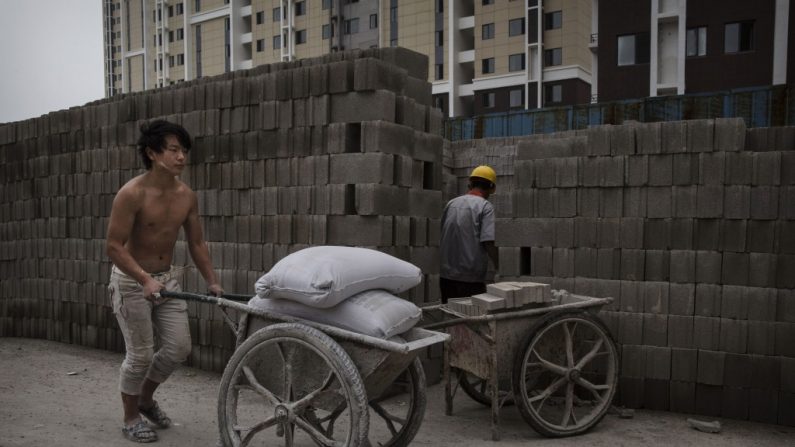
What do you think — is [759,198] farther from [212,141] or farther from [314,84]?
[212,141]

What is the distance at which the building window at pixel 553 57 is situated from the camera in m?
32.5

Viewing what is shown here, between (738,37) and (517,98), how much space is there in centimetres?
1217

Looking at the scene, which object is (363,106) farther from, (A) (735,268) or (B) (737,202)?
(A) (735,268)

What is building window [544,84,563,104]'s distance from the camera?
108ft

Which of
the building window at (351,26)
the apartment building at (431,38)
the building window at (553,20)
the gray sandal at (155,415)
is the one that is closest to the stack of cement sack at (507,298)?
the gray sandal at (155,415)

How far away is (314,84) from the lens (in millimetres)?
5418

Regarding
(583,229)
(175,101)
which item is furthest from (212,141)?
(583,229)

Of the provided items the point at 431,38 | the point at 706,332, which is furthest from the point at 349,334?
the point at 431,38

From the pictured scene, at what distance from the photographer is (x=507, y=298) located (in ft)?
13.9

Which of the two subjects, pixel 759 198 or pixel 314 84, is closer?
pixel 759 198

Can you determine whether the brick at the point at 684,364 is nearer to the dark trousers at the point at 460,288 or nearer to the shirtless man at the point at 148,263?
the dark trousers at the point at 460,288

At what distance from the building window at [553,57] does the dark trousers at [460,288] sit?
29.3 meters

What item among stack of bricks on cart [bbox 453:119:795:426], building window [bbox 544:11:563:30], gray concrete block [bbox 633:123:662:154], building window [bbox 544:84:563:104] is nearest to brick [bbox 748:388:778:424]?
stack of bricks on cart [bbox 453:119:795:426]

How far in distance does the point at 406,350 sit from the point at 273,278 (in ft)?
2.70
